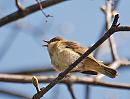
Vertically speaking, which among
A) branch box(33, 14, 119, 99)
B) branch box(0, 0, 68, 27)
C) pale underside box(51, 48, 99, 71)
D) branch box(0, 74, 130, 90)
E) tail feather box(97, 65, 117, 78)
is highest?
branch box(0, 0, 68, 27)

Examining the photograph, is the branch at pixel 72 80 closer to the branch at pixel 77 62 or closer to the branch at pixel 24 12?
the branch at pixel 24 12

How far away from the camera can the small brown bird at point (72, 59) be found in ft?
10.4

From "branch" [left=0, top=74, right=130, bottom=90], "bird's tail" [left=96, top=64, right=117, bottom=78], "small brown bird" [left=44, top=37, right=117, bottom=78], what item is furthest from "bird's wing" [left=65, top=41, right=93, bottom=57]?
"branch" [left=0, top=74, right=130, bottom=90]

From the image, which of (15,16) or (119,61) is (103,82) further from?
(15,16)

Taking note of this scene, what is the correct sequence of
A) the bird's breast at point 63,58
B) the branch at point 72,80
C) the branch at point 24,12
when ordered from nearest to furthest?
the bird's breast at point 63,58
the branch at point 72,80
the branch at point 24,12

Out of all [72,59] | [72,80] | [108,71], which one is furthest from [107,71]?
[72,80]

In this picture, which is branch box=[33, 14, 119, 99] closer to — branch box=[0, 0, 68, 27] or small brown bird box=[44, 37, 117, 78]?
small brown bird box=[44, 37, 117, 78]

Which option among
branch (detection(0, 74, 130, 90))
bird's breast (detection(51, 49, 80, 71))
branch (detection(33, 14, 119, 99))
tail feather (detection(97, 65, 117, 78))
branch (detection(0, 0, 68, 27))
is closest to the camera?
branch (detection(33, 14, 119, 99))

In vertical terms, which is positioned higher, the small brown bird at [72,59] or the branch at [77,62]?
the small brown bird at [72,59]

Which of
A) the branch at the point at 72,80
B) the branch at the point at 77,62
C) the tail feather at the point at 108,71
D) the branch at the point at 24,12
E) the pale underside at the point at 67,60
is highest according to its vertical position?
the branch at the point at 24,12

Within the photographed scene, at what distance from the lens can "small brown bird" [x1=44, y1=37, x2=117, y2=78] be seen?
124 inches

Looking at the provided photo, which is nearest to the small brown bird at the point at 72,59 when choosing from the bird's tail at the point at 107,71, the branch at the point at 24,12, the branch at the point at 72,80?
the bird's tail at the point at 107,71

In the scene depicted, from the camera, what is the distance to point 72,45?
3.36 metres

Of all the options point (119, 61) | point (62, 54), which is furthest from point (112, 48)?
point (62, 54)
